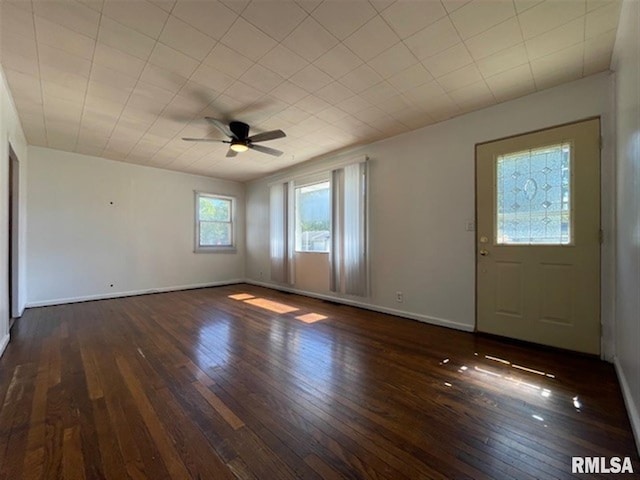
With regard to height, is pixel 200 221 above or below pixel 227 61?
below

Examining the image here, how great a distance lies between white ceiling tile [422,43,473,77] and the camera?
91.9 inches

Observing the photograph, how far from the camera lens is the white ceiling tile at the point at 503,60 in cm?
234

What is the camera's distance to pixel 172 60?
2.44 m

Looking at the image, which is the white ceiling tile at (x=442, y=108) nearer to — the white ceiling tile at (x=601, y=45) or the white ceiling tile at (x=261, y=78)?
the white ceiling tile at (x=601, y=45)

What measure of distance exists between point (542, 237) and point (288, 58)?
309cm

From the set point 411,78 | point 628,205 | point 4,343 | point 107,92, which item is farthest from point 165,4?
point 4,343

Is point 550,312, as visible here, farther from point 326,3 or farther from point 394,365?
point 326,3

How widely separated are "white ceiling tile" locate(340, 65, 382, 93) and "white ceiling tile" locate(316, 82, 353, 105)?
0.06 meters

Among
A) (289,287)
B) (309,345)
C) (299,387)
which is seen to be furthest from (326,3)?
(289,287)

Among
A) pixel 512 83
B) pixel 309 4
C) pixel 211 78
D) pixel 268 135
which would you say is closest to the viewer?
pixel 309 4

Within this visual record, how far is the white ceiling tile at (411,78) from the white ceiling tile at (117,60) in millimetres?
2323

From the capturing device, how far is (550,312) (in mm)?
2879

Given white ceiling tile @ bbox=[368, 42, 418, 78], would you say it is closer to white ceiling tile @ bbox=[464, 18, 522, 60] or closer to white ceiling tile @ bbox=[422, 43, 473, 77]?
white ceiling tile @ bbox=[422, 43, 473, 77]

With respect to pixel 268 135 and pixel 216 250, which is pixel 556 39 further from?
pixel 216 250
